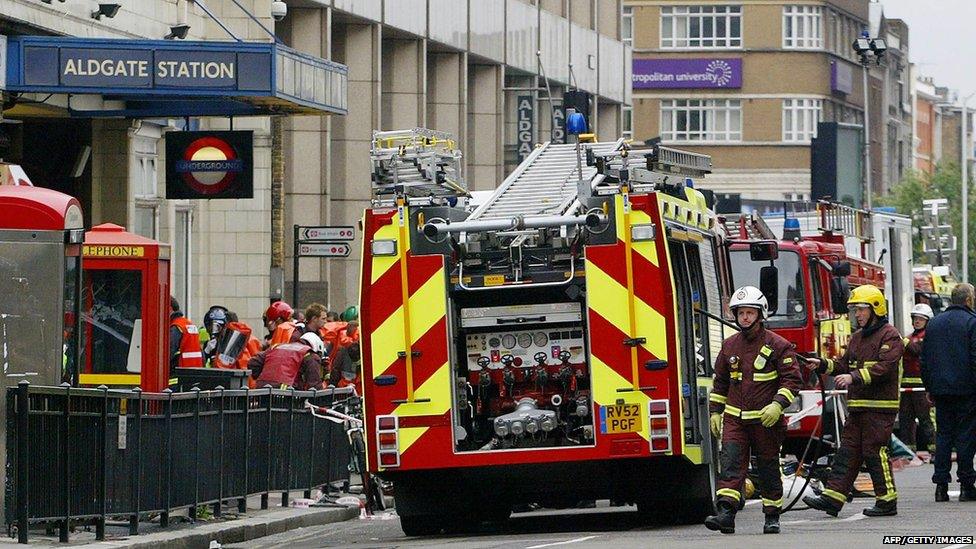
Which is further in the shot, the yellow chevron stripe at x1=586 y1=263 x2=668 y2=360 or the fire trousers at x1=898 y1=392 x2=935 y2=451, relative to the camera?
the fire trousers at x1=898 y1=392 x2=935 y2=451

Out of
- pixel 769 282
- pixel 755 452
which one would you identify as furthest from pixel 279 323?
pixel 755 452

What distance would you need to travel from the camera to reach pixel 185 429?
17.1 m

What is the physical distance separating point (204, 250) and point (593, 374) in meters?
22.0

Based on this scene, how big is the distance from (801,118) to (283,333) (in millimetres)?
74423

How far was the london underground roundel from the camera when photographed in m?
27.4

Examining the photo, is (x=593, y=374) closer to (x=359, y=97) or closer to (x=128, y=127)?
(x=128, y=127)

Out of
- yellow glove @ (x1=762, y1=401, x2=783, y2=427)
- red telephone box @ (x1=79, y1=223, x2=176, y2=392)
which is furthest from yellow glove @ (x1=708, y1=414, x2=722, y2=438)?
red telephone box @ (x1=79, y1=223, x2=176, y2=392)

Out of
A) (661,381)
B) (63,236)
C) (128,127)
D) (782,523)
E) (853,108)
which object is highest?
(853,108)

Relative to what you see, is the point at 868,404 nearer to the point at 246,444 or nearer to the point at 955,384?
the point at 955,384

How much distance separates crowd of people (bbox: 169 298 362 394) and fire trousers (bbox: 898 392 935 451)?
7028 millimetres

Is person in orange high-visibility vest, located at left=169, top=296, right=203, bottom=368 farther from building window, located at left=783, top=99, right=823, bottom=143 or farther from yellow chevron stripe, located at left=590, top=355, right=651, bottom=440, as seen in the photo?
building window, located at left=783, top=99, right=823, bottom=143

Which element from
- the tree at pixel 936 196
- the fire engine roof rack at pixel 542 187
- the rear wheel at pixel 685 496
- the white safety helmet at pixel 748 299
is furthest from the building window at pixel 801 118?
the white safety helmet at pixel 748 299

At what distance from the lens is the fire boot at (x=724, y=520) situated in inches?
597

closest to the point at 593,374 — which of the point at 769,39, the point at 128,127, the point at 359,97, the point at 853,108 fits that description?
the point at 128,127
